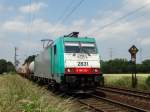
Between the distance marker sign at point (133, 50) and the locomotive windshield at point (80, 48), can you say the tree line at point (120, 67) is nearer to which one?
the distance marker sign at point (133, 50)

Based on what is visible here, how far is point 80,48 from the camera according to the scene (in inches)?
867

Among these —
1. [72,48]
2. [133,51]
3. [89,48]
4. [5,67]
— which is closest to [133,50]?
[133,51]

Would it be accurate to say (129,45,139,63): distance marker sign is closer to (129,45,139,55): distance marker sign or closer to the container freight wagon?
(129,45,139,55): distance marker sign

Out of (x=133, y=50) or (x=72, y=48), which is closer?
(x=72, y=48)

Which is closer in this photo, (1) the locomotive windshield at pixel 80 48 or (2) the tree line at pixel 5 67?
(1) the locomotive windshield at pixel 80 48

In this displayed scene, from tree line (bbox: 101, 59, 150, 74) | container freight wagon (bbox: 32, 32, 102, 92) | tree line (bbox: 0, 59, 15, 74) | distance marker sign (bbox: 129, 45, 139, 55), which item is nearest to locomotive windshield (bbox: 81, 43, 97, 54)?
container freight wagon (bbox: 32, 32, 102, 92)

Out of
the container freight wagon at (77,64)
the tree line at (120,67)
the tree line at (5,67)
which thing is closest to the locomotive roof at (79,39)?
the container freight wagon at (77,64)

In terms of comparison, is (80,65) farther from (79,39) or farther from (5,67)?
(5,67)

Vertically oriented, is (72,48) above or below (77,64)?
above

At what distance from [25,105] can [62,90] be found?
37.6 ft

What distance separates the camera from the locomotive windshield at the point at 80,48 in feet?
71.4

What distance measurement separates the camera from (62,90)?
70.4 ft

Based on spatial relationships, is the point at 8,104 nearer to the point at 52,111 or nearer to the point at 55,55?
the point at 52,111

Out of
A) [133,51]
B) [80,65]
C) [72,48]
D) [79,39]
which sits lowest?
[80,65]
